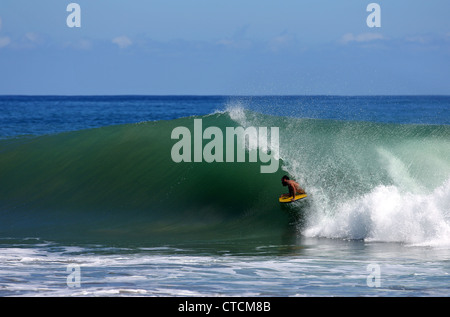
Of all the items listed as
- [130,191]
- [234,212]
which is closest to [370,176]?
[234,212]

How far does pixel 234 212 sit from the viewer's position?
12.2 meters

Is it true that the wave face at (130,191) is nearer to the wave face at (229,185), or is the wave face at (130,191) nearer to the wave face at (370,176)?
the wave face at (229,185)

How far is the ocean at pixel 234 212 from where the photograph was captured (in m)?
7.11

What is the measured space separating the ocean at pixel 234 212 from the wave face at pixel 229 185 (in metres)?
0.04

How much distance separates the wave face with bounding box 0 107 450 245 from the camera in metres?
10.5

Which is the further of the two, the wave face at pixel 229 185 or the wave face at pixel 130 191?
the wave face at pixel 130 191

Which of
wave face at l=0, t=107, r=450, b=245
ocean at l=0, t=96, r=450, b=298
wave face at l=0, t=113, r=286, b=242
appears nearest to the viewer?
ocean at l=0, t=96, r=450, b=298

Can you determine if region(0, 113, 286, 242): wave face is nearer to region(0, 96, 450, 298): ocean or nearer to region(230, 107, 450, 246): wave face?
region(0, 96, 450, 298): ocean

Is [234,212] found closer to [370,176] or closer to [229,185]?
[229,185]

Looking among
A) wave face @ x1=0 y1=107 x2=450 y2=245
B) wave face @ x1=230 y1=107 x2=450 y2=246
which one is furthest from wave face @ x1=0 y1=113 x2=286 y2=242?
wave face @ x1=230 y1=107 x2=450 y2=246

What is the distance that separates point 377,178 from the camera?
12.1 meters

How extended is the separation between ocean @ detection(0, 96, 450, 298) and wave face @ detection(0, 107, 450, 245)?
0.12ft

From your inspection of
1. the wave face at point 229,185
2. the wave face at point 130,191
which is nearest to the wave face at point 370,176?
the wave face at point 229,185
